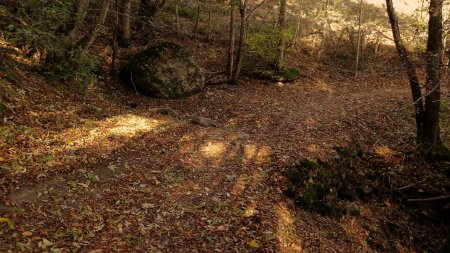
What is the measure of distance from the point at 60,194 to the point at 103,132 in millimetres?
2815

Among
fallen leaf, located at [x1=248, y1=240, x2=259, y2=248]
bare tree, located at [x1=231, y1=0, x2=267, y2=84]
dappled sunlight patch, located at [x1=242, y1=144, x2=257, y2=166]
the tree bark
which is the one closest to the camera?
fallen leaf, located at [x1=248, y1=240, x2=259, y2=248]

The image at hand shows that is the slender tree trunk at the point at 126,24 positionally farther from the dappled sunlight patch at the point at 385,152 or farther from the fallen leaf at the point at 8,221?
the fallen leaf at the point at 8,221

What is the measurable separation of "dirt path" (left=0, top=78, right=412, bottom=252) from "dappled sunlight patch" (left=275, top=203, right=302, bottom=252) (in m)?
0.03

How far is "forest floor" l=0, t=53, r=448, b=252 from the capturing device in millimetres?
5855

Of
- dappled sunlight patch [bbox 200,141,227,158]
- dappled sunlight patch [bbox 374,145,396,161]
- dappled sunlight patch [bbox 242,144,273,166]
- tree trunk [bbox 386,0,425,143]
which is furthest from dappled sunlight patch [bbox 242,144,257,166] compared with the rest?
tree trunk [bbox 386,0,425,143]

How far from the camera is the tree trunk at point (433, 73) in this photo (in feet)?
32.6

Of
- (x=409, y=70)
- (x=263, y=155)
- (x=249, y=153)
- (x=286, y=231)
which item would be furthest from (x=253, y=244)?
(x=409, y=70)

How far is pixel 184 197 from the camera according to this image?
7223mm

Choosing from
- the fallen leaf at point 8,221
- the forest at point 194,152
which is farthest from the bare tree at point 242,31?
the fallen leaf at point 8,221

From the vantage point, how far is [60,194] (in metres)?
6.29

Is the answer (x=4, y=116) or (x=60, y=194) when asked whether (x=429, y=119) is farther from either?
(x=4, y=116)

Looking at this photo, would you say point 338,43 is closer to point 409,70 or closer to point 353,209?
point 409,70

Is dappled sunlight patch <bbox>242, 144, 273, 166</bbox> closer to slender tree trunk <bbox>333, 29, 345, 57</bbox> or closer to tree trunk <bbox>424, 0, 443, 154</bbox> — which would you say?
tree trunk <bbox>424, 0, 443, 154</bbox>

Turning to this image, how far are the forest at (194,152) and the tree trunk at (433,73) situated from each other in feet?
0.14
